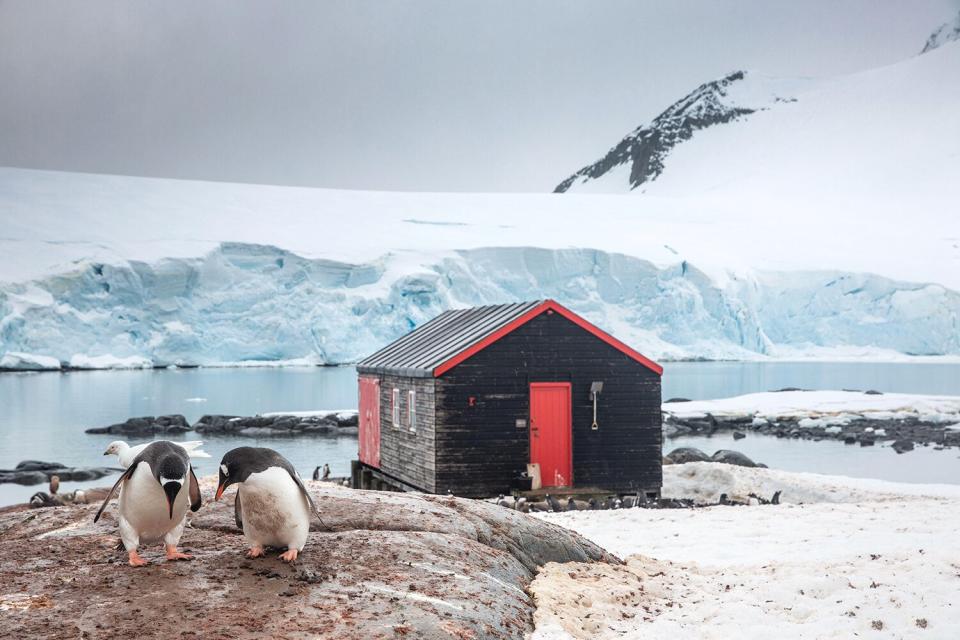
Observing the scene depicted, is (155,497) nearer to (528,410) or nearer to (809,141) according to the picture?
(528,410)

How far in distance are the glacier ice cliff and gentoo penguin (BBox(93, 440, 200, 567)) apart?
50.1 metres

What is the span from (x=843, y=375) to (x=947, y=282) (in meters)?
8.88

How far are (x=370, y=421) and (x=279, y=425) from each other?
64.4 feet

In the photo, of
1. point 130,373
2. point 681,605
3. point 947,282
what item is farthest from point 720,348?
point 681,605

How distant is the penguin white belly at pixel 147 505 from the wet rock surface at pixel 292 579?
0.76ft

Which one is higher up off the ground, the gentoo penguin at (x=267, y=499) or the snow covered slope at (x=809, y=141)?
the snow covered slope at (x=809, y=141)

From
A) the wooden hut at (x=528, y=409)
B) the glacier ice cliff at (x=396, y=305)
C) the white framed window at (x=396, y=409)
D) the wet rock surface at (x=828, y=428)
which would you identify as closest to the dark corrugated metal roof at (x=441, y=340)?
the wooden hut at (x=528, y=409)

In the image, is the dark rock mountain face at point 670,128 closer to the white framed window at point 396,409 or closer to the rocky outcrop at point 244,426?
the rocky outcrop at point 244,426

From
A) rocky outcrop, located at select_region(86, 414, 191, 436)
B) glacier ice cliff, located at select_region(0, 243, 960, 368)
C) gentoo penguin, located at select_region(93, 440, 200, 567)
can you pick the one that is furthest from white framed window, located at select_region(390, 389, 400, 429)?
glacier ice cliff, located at select_region(0, 243, 960, 368)

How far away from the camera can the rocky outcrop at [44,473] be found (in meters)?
24.8

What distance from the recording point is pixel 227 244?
57.2m

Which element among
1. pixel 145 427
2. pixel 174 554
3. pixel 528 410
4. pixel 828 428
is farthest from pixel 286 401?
pixel 174 554

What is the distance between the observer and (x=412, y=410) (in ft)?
51.3

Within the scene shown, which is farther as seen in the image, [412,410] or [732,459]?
[732,459]
